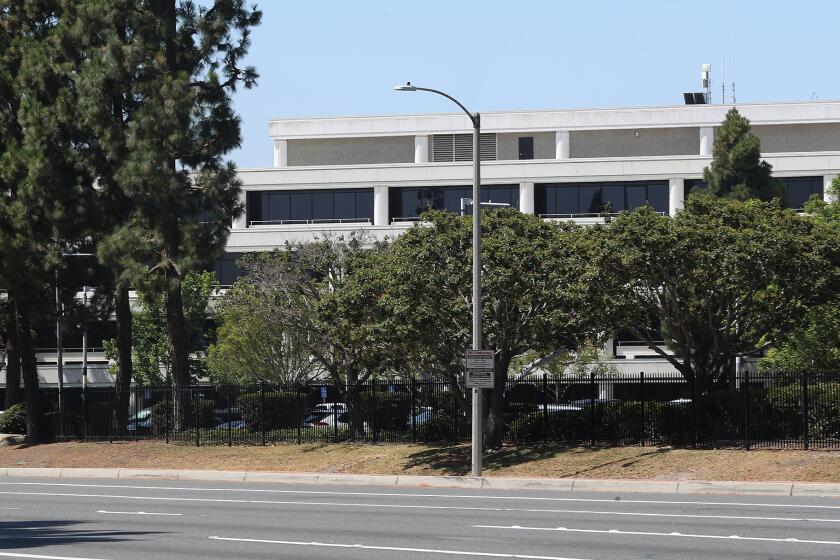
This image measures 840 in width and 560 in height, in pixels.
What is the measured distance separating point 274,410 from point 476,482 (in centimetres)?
1137

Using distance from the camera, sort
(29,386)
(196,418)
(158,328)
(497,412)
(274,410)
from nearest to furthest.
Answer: (497,412), (274,410), (196,418), (29,386), (158,328)

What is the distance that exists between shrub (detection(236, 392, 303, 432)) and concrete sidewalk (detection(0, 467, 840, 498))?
4.36 meters

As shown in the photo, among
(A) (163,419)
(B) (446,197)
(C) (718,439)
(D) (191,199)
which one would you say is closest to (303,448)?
(A) (163,419)

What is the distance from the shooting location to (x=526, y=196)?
212 feet

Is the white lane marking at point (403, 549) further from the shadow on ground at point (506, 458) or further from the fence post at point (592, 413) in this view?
the fence post at point (592, 413)

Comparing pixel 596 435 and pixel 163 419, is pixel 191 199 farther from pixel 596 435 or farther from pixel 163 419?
pixel 596 435

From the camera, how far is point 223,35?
39156 millimetres

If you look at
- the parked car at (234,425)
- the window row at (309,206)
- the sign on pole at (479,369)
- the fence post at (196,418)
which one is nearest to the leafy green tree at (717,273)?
the sign on pole at (479,369)

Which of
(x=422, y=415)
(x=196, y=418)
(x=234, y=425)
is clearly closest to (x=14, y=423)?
(x=196, y=418)

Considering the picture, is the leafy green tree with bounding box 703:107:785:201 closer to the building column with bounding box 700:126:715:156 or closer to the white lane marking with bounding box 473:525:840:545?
the building column with bounding box 700:126:715:156

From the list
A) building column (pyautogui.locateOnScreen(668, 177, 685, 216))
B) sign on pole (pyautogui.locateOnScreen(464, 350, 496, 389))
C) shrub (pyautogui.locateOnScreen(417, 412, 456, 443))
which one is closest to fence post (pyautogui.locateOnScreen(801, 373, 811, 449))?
sign on pole (pyautogui.locateOnScreen(464, 350, 496, 389))

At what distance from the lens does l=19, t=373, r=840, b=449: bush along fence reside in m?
28.9

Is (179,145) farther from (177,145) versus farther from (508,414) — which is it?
(508,414)

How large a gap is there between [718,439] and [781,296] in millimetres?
4222
